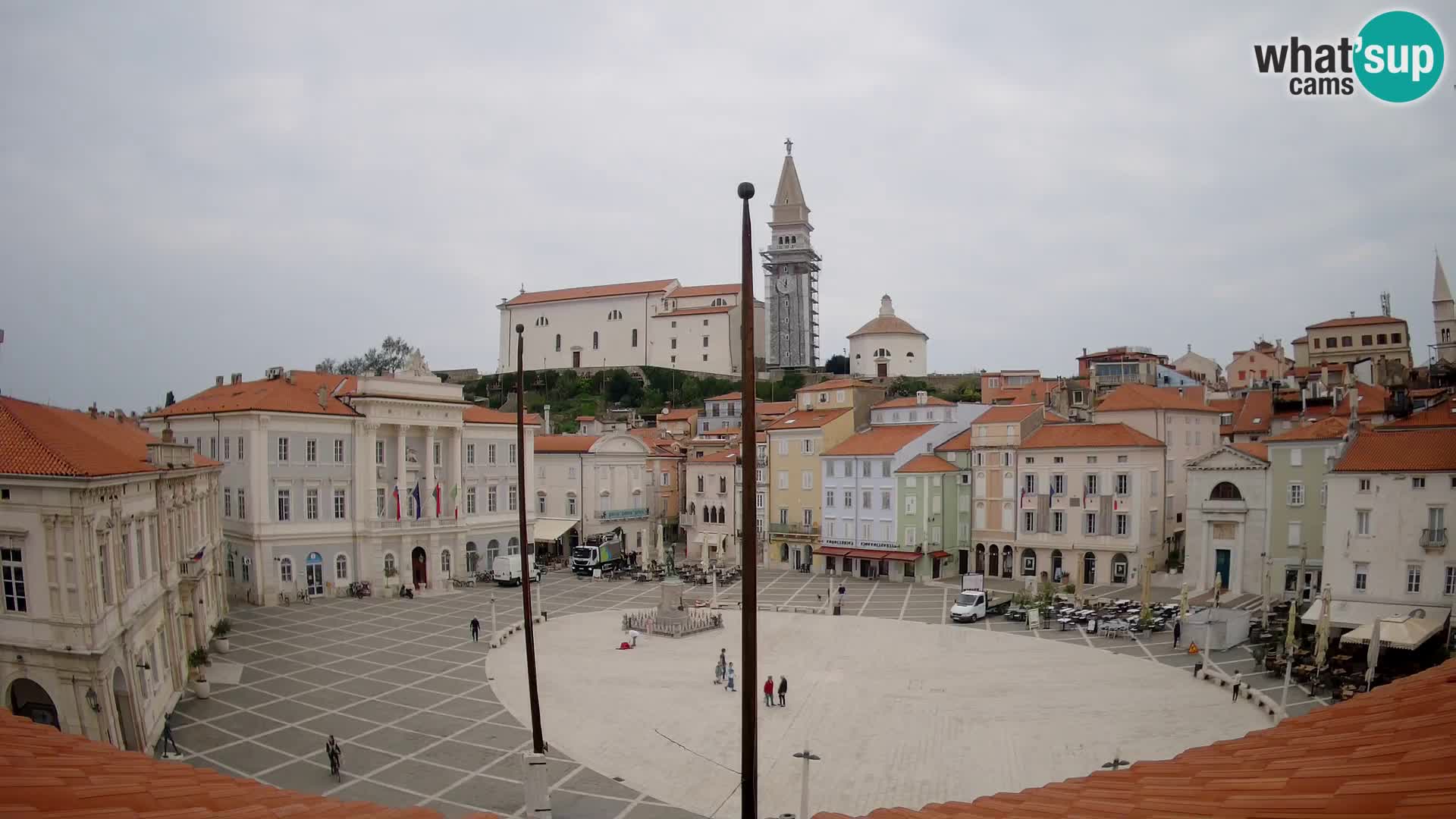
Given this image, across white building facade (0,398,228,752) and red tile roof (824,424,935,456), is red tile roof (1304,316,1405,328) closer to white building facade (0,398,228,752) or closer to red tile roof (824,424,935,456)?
red tile roof (824,424,935,456)

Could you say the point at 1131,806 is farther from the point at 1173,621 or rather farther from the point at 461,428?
the point at 461,428

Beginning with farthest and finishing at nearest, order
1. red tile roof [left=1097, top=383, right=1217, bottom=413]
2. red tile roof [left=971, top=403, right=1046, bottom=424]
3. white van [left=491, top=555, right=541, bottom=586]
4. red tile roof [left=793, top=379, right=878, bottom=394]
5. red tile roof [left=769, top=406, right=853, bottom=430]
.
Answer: red tile roof [left=793, top=379, right=878, bottom=394] → red tile roof [left=769, top=406, right=853, bottom=430] → red tile roof [left=971, top=403, right=1046, bottom=424] → white van [left=491, top=555, right=541, bottom=586] → red tile roof [left=1097, top=383, right=1217, bottom=413]

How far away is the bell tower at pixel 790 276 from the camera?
12456 centimetres

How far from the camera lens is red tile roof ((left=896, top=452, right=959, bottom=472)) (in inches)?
2220

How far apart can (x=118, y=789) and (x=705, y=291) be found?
115 m

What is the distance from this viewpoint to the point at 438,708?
28484mm

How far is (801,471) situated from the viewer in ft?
207

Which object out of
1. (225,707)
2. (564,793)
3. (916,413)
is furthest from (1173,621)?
(225,707)

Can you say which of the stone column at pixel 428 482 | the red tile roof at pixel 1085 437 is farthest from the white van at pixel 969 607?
the stone column at pixel 428 482

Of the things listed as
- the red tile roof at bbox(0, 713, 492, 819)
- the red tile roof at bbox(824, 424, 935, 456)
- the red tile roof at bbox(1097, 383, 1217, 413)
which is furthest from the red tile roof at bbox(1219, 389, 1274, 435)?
the red tile roof at bbox(0, 713, 492, 819)

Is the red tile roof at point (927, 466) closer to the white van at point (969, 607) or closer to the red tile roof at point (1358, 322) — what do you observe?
the white van at point (969, 607)

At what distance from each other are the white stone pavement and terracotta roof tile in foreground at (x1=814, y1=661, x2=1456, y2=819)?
1302 centimetres

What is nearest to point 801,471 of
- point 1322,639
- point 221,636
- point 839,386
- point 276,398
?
point 839,386

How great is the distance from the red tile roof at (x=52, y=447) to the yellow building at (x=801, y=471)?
42.4m
